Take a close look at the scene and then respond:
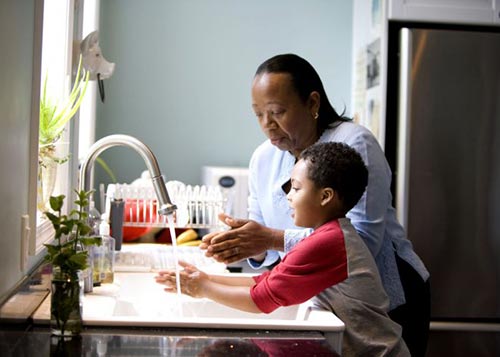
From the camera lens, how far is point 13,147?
4.11 feet

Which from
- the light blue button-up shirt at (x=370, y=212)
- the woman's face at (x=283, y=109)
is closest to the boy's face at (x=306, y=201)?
the light blue button-up shirt at (x=370, y=212)

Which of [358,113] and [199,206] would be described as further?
[358,113]

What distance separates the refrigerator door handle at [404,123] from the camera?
3264 millimetres

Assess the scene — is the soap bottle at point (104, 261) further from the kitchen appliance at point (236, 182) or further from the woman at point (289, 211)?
the kitchen appliance at point (236, 182)

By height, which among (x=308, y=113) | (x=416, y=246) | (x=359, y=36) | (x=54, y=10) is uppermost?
(x=359, y=36)

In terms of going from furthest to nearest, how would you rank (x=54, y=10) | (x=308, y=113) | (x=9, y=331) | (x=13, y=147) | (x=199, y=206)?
1. (x=199, y=206)
2. (x=54, y=10)
3. (x=308, y=113)
4. (x=13, y=147)
5. (x=9, y=331)

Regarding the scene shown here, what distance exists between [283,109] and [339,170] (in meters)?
0.31

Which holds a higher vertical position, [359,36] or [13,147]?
[359,36]

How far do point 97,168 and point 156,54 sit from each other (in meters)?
0.69

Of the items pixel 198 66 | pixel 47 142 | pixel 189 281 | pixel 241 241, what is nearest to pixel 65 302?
pixel 189 281

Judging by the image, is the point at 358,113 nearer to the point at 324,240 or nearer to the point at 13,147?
the point at 324,240

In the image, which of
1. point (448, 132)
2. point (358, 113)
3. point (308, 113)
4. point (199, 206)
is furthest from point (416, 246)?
point (308, 113)

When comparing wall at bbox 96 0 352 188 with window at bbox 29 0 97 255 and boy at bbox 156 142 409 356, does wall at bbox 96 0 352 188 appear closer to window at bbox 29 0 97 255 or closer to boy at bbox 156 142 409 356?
window at bbox 29 0 97 255

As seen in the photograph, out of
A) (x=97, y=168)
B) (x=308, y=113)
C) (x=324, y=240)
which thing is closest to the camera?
(x=324, y=240)
